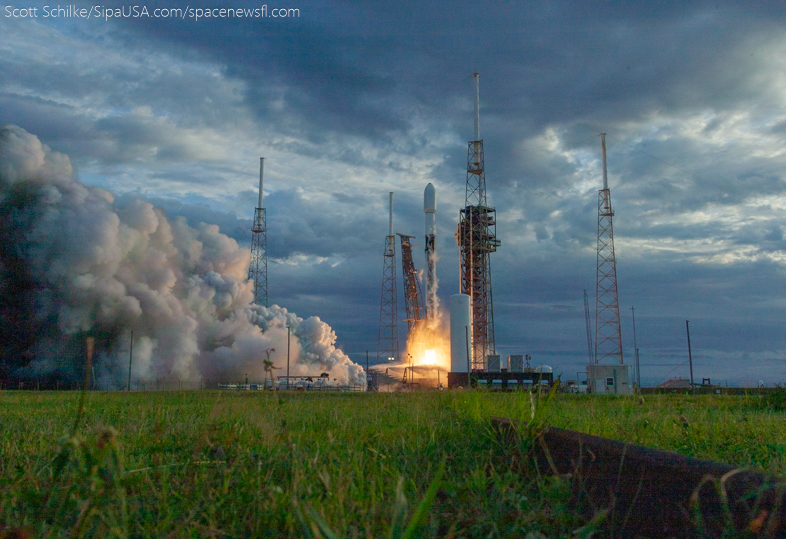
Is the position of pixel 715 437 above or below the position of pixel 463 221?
below

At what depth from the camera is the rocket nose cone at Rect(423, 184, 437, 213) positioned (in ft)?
159

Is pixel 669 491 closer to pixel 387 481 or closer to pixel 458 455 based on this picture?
pixel 387 481

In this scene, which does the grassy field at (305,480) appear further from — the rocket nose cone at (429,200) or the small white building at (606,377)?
the rocket nose cone at (429,200)

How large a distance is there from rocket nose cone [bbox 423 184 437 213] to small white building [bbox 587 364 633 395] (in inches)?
717

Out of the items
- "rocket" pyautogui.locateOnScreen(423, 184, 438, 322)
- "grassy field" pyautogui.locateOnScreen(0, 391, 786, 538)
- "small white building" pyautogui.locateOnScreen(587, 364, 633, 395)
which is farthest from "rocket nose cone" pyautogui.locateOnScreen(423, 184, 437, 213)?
"grassy field" pyautogui.locateOnScreen(0, 391, 786, 538)

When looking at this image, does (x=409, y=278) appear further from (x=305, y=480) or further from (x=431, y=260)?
(x=305, y=480)

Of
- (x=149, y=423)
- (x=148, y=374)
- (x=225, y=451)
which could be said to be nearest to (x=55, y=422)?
(x=149, y=423)

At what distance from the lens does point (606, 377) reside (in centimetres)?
3956

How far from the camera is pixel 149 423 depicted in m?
7.21

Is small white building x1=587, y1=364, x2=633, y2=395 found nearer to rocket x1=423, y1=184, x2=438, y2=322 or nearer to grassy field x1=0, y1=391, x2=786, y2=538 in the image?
rocket x1=423, y1=184, x2=438, y2=322

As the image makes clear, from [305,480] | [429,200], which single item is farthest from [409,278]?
[305,480]

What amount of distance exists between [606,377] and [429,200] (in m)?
20.1

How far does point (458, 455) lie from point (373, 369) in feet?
166

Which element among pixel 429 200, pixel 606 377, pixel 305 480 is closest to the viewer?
pixel 305 480
